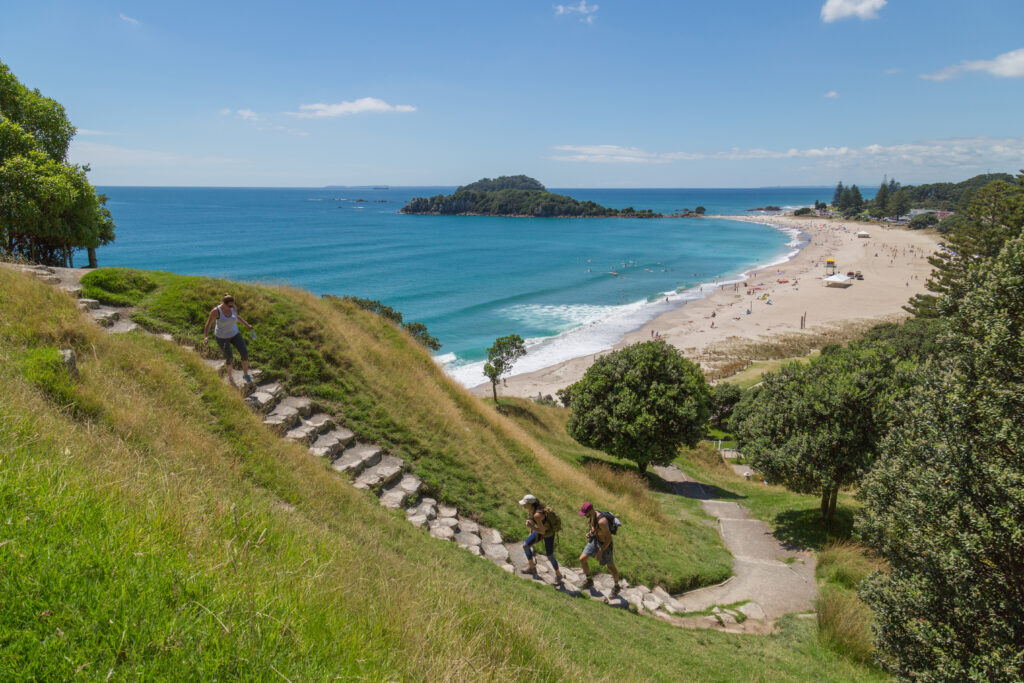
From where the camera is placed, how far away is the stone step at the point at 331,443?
913 centimetres

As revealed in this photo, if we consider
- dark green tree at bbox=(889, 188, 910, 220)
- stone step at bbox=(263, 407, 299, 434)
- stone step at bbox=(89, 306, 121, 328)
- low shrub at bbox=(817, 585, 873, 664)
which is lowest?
low shrub at bbox=(817, 585, 873, 664)

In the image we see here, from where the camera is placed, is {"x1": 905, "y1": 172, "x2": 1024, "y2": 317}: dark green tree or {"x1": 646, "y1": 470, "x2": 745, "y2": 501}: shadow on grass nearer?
{"x1": 646, "y1": 470, "x2": 745, "y2": 501}: shadow on grass

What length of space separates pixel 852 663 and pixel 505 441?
8387mm

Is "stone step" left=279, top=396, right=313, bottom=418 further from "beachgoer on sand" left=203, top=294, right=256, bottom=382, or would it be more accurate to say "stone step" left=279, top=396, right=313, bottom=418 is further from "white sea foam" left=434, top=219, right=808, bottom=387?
"white sea foam" left=434, top=219, right=808, bottom=387

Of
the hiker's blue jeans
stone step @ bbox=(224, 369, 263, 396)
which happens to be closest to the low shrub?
the hiker's blue jeans

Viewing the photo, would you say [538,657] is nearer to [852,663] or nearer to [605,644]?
[605,644]

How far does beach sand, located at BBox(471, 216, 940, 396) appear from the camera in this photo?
43.1 metres

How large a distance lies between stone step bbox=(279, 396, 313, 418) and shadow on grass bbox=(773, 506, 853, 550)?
45.7 feet

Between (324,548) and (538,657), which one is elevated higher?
(324,548)

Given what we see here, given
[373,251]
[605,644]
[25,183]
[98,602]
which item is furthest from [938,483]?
[373,251]

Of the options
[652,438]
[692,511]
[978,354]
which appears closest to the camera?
[978,354]

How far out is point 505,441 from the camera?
43.9 ft

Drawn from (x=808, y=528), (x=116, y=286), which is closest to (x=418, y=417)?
(x=116, y=286)

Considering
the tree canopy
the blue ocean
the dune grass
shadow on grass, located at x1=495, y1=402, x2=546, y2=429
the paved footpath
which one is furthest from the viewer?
the blue ocean
